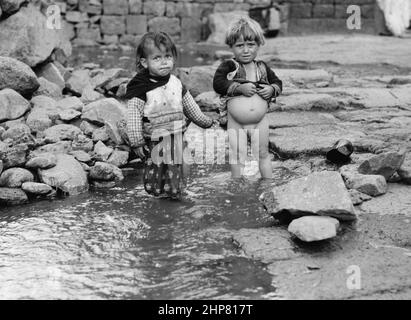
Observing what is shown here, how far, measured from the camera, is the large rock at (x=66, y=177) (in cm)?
404

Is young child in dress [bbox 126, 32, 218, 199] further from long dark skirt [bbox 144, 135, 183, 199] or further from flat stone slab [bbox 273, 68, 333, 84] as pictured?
flat stone slab [bbox 273, 68, 333, 84]

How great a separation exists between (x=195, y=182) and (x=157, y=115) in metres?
0.73

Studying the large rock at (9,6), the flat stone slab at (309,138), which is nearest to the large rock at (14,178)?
the flat stone slab at (309,138)

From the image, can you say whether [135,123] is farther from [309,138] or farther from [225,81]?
[309,138]

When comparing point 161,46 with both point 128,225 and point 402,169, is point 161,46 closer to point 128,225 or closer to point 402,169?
point 128,225

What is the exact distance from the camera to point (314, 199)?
3.10 metres

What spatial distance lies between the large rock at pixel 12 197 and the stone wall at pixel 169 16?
9.93 metres

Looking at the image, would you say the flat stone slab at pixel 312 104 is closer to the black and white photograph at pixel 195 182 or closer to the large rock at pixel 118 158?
the black and white photograph at pixel 195 182

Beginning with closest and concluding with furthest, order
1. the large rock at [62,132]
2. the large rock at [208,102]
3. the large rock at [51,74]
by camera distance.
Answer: the large rock at [62,132] < the large rock at [208,102] < the large rock at [51,74]

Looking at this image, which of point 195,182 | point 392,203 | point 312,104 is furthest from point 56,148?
point 312,104

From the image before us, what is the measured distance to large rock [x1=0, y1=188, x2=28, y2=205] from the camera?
3.85 meters

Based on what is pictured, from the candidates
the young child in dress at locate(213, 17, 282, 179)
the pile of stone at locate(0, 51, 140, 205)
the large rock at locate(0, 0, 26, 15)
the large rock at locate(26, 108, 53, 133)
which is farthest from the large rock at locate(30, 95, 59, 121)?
the young child in dress at locate(213, 17, 282, 179)

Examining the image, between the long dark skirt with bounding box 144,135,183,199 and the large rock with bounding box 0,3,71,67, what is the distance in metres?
3.28
